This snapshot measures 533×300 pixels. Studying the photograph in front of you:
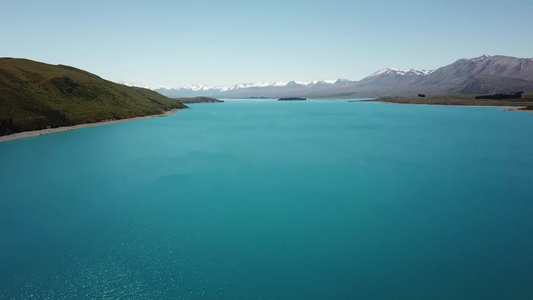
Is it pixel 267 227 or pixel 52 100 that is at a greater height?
pixel 52 100

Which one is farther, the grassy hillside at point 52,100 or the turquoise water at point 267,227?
the grassy hillside at point 52,100

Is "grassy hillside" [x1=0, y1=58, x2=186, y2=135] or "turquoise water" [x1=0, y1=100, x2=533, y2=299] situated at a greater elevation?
"grassy hillside" [x1=0, y1=58, x2=186, y2=135]

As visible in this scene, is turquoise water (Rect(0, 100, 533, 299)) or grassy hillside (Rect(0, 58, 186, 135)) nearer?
turquoise water (Rect(0, 100, 533, 299))

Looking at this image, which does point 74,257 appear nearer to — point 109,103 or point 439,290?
point 439,290

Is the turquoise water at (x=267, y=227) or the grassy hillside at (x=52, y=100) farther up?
the grassy hillside at (x=52, y=100)

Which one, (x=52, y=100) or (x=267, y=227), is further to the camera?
(x=52, y=100)

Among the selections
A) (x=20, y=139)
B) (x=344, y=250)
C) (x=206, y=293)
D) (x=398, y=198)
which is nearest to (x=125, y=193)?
(x=206, y=293)
